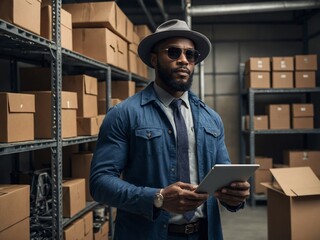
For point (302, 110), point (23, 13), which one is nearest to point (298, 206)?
point (302, 110)

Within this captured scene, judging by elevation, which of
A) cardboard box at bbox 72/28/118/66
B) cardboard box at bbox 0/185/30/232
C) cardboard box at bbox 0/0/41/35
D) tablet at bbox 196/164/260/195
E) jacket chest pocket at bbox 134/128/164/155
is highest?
cardboard box at bbox 72/28/118/66

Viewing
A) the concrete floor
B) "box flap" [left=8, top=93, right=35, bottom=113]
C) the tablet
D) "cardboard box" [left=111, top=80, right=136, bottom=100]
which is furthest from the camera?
"cardboard box" [left=111, top=80, right=136, bottom=100]

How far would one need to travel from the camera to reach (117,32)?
3.86 m

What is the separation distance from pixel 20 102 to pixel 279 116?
13.7ft

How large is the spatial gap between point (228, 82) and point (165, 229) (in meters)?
5.32

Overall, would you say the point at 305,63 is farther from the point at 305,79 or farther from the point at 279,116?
the point at 279,116

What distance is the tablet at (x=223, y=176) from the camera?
4.51 feet

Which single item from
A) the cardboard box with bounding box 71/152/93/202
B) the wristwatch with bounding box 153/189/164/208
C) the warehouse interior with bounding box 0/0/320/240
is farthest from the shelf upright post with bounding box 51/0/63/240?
the wristwatch with bounding box 153/189/164/208

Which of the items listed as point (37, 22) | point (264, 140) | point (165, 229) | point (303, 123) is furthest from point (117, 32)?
point (264, 140)

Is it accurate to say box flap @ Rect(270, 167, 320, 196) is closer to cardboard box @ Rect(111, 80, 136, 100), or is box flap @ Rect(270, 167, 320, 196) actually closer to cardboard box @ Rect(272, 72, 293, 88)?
cardboard box @ Rect(111, 80, 136, 100)

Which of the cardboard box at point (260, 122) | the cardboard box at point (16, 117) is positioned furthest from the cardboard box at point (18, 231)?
the cardboard box at point (260, 122)

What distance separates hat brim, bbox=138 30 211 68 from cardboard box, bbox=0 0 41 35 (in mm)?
698

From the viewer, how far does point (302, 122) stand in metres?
5.45

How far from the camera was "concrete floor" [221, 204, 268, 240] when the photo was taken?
4.27 metres
